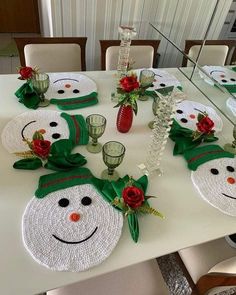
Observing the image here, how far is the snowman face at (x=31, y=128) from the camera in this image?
96 cm

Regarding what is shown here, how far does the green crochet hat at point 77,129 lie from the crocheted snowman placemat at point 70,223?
179 millimetres

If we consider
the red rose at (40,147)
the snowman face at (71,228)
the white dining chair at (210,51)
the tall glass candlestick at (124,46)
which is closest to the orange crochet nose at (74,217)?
the snowman face at (71,228)

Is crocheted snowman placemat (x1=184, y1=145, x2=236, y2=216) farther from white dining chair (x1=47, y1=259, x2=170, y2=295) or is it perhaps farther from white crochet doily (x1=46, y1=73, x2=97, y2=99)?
white crochet doily (x1=46, y1=73, x2=97, y2=99)

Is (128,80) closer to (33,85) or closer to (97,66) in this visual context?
(33,85)

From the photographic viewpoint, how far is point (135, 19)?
2059mm

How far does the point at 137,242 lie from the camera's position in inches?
29.2

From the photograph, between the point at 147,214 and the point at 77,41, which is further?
the point at 77,41

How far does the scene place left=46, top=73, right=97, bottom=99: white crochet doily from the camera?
1.24 metres

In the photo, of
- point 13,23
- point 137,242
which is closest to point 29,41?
point 137,242

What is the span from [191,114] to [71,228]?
82cm

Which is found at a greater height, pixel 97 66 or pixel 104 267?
pixel 104 267

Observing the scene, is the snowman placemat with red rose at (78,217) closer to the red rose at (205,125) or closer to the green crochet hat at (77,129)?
the green crochet hat at (77,129)

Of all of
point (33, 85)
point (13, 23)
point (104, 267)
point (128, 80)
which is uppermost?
point (128, 80)

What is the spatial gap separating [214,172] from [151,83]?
0.64 meters
